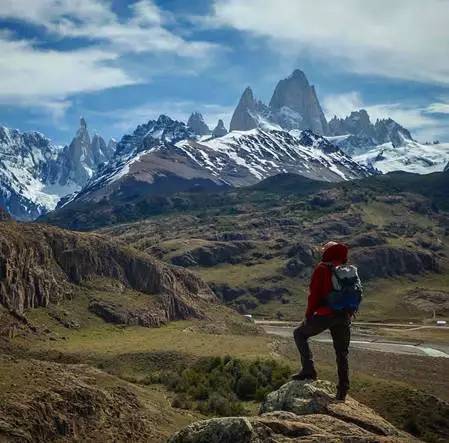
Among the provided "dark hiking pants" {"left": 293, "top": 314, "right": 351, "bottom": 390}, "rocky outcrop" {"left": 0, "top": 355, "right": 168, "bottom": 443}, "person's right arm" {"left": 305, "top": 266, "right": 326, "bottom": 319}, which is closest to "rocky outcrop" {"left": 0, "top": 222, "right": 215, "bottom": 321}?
"rocky outcrop" {"left": 0, "top": 355, "right": 168, "bottom": 443}

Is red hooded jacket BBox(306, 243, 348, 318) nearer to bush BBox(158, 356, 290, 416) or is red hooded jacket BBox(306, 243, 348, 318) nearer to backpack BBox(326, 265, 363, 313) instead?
backpack BBox(326, 265, 363, 313)

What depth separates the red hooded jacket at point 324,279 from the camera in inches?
734

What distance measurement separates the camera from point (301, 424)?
1677 cm

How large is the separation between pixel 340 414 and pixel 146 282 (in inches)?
3878

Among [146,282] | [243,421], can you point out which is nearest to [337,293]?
[243,421]

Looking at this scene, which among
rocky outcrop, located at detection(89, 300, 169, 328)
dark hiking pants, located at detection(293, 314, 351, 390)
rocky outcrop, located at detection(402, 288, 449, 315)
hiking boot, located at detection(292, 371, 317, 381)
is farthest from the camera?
rocky outcrop, located at detection(402, 288, 449, 315)

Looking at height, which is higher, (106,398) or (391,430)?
(391,430)

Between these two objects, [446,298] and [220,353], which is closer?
[220,353]

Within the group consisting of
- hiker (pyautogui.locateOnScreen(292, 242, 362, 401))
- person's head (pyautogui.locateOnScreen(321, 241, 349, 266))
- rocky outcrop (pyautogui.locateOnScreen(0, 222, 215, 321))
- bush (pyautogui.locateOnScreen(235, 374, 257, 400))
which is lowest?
bush (pyautogui.locateOnScreen(235, 374, 257, 400))

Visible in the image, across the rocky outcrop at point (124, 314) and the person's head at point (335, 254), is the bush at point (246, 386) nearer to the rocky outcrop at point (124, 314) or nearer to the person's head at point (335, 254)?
the rocky outcrop at point (124, 314)

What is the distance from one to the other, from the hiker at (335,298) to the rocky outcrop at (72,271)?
72244 millimetres

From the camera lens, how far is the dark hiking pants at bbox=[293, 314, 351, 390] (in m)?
19.0

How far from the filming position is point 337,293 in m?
18.6

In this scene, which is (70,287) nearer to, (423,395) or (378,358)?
(378,358)
